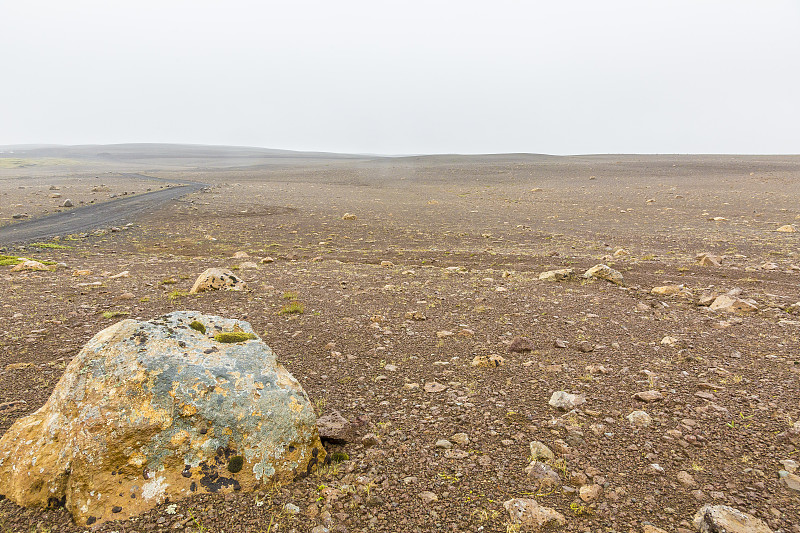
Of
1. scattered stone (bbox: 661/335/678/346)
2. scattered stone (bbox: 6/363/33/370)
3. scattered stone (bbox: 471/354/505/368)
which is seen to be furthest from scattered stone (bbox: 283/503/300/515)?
scattered stone (bbox: 661/335/678/346)

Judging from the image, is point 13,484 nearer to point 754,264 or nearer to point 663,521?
point 663,521

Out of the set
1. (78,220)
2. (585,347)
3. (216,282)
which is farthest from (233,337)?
(78,220)

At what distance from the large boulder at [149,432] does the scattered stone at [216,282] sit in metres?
6.48

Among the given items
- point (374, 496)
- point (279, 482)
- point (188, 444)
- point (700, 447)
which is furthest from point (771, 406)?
point (188, 444)

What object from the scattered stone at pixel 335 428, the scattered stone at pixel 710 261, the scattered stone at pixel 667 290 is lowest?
the scattered stone at pixel 335 428

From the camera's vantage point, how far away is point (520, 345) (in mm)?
6977

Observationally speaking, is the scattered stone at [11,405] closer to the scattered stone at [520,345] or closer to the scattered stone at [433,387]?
the scattered stone at [433,387]

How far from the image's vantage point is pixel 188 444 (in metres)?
3.72

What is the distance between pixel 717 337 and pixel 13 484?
916 centimetres

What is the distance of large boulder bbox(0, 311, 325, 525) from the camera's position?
3514mm

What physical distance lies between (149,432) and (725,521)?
15.0 feet

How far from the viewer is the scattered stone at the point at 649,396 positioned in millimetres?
5238

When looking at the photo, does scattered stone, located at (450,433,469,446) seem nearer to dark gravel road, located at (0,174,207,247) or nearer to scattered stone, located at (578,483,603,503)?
scattered stone, located at (578,483,603,503)

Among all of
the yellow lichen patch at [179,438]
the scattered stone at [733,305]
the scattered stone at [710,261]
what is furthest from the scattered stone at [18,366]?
the scattered stone at [710,261]
